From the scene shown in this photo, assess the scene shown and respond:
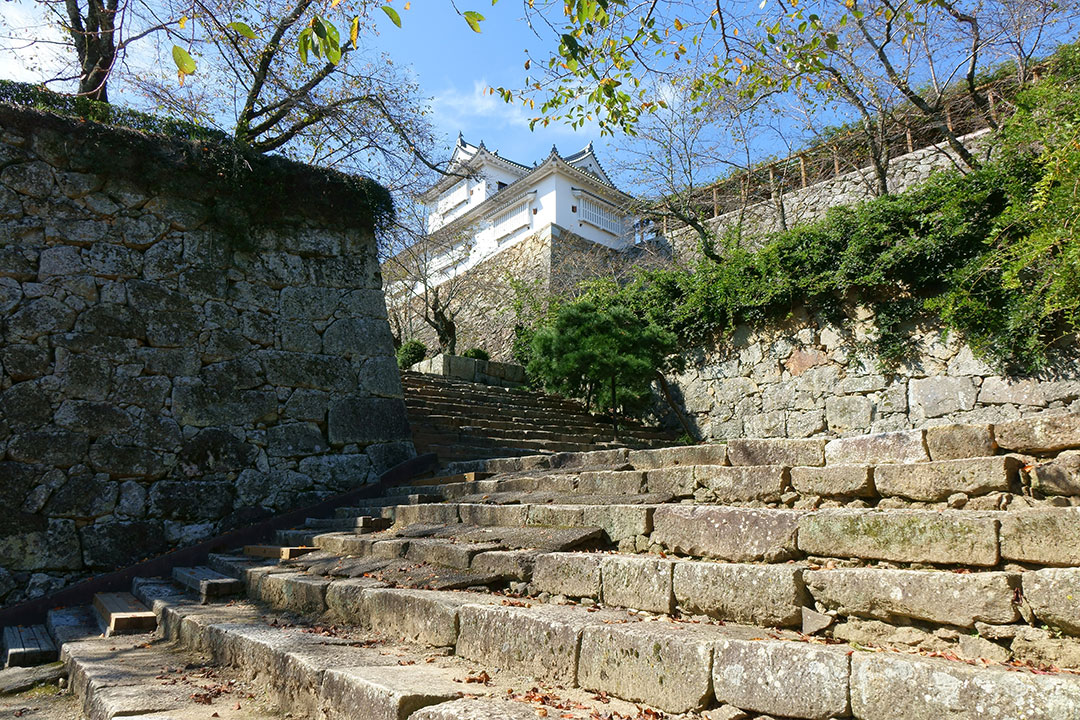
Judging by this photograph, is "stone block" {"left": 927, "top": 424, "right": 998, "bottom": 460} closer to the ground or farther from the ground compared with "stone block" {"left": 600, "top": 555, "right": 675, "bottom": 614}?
farther from the ground

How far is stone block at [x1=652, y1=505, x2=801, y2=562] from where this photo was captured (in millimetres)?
2807

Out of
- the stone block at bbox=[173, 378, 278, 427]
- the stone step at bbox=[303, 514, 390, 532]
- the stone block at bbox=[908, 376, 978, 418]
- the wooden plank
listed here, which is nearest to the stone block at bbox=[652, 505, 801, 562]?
the stone step at bbox=[303, 514, 390, 532]

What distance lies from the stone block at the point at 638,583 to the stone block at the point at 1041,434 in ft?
4.86

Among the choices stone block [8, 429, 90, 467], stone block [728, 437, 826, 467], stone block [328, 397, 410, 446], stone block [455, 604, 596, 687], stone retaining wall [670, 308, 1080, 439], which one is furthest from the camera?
stone retaining wall [670, 308, 1080, 439]

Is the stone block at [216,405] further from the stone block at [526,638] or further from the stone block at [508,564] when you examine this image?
the stone block at [526,638]

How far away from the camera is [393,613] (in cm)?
319

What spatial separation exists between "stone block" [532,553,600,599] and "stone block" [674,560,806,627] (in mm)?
437

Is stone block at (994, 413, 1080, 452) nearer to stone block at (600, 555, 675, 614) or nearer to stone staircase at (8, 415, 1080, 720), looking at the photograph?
stone staircase at (8, 415, 1080, 720)

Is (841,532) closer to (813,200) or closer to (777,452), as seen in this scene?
(777,452)

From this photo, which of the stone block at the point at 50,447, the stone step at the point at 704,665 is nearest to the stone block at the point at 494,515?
the stone step at the point at 704,665

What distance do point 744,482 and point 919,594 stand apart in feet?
4.50

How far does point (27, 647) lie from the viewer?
427 cm

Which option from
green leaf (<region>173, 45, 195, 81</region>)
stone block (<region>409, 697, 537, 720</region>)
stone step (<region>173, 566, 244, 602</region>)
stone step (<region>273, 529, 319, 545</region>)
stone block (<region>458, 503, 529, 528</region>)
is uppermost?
green leaf (<region>173, 45, 195, 81</region>)

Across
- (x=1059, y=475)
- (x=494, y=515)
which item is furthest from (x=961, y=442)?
(x=494, y=515)
